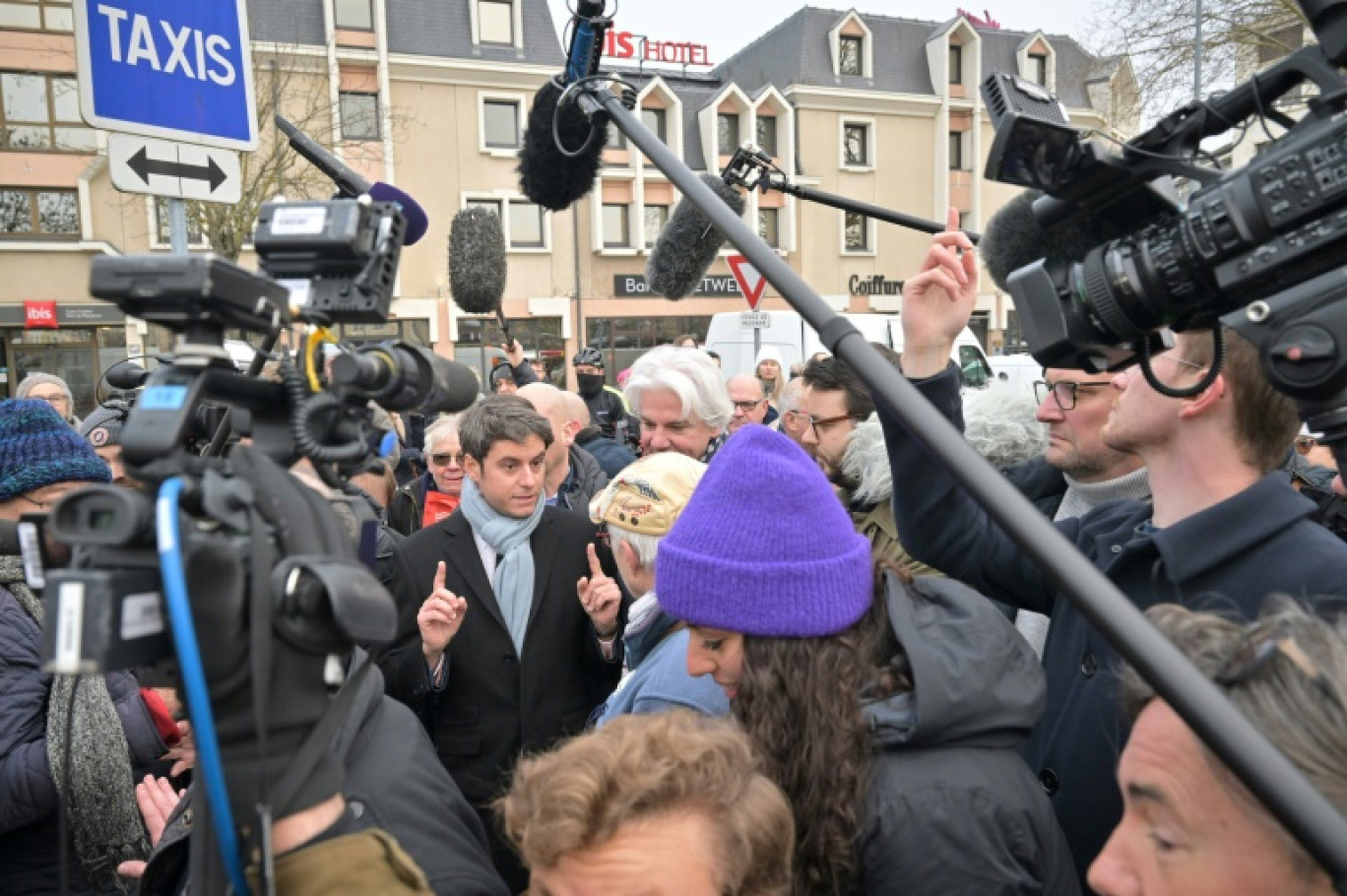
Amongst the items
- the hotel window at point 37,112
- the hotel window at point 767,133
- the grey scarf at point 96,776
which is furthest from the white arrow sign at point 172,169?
the hotel window at point 767,133

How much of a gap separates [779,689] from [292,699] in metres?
0.81

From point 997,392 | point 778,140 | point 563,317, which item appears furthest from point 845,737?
A: point 778,140

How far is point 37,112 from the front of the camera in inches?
725

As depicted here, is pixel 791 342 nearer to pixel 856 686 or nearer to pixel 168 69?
pixel 168 69

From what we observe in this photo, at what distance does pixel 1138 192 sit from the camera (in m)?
1.15

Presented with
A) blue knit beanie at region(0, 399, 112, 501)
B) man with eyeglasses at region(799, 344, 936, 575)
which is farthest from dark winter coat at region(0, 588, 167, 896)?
man with eyeglasses at region(799, 344, 936, 575)

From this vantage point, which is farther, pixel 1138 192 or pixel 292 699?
pixel 1138 192

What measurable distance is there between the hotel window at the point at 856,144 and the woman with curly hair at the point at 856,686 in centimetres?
2764

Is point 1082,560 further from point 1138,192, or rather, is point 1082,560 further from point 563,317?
point 563,317

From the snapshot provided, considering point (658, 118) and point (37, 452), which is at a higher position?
point (658, 118)

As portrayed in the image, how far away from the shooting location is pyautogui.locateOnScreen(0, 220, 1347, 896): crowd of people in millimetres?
1117

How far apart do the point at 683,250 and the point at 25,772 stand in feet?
6.64

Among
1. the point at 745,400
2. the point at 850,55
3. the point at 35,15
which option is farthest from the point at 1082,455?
the point at 850,55

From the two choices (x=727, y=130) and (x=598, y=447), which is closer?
(x=598, y=447)
